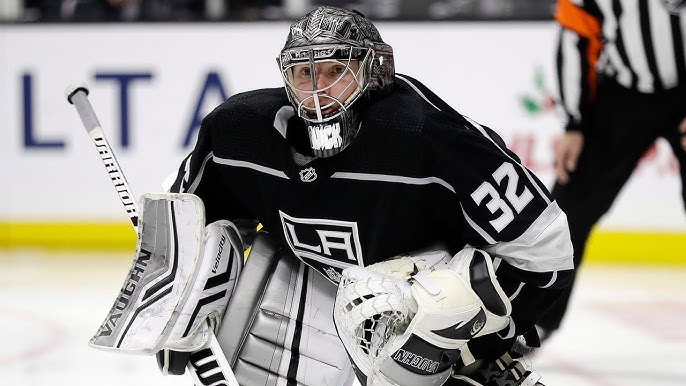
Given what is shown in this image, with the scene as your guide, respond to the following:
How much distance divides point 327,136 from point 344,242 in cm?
21

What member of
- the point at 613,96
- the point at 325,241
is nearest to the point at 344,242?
the point at 325,241

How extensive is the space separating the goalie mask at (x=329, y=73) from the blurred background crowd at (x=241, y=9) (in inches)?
129

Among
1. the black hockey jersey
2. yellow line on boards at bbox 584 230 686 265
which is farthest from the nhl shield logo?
yellow line on boards at bbox 584 230 686 265

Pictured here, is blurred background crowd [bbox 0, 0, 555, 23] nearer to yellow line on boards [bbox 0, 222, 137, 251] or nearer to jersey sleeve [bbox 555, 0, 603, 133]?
yellow line on boards [bbox 0, 222, 137, 251]

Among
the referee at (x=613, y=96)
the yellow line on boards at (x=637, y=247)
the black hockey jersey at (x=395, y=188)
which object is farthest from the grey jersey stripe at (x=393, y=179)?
the yellow line on boards at (x=637, y=247)

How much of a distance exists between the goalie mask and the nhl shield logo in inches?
1.3

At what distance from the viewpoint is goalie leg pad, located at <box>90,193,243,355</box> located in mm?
1949

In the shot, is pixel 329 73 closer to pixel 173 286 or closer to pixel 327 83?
pixel 327 83

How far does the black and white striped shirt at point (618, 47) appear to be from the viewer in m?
3.11

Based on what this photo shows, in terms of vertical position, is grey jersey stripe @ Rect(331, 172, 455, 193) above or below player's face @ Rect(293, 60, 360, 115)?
below

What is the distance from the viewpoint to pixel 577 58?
3133 millimetres

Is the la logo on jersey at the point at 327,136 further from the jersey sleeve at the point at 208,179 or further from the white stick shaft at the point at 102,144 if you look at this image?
the white stick shaft at the point at 102,144

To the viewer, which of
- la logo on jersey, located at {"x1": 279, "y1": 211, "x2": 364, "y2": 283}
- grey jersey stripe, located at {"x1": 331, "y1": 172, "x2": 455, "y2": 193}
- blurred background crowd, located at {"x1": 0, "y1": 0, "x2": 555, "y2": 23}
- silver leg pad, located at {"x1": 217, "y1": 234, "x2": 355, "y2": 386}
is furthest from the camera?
blurred background crowd, located at {"x1": 0, "y1": 0, "x2": 555, "y2": 23}

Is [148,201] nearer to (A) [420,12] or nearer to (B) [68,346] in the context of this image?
(B) [68,346]
